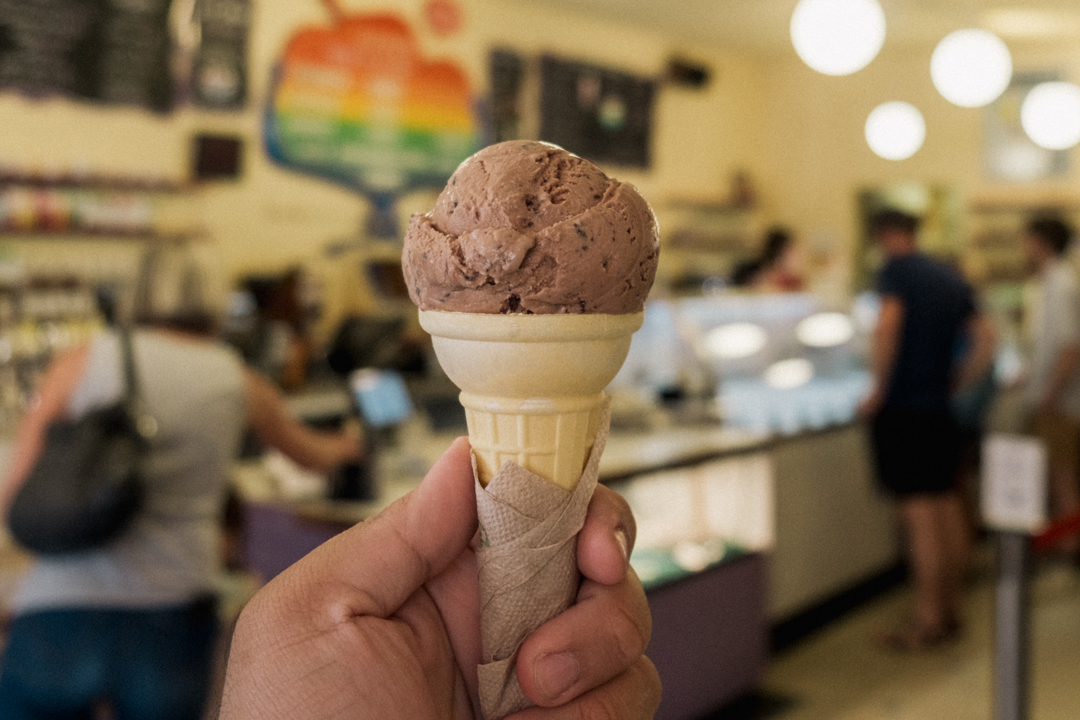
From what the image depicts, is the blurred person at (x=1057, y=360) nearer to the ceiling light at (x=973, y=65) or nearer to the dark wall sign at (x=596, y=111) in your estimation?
the ceiling light at (x=973, y=65)

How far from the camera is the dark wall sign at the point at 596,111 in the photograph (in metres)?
7.62

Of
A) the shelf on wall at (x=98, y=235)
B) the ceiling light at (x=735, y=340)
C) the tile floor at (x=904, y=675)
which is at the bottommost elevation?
the tile floor at (x=904, y=675)

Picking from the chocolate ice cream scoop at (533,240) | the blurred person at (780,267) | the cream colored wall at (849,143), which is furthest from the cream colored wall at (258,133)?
the chocolate ice cream scoop at (533,240)

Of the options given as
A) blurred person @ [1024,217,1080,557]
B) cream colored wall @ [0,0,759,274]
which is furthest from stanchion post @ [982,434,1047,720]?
cream colored wall @ [0,0,759,274]

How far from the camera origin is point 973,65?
459 centimetres

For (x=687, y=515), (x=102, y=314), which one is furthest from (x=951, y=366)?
(x=102, y=314)

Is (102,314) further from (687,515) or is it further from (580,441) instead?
(580,441)

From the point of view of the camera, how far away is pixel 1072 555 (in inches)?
215

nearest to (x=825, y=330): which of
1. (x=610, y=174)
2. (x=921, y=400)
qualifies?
(x=921, y=400)

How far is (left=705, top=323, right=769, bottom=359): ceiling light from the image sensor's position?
4.63 metres

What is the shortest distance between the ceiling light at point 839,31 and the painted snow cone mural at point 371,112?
3.41 m

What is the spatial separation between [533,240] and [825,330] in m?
4.70

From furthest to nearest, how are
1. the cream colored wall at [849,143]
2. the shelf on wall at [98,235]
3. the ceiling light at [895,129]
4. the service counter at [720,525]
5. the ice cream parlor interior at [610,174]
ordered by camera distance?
the cream colored wall at [849,143] < the ceiling light at [895,129] < the shelf on wall at [98,235] < the ice cream parlor interior at [610,174] < the service counter at [720,525]

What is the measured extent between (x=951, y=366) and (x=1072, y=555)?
2.02 metres
